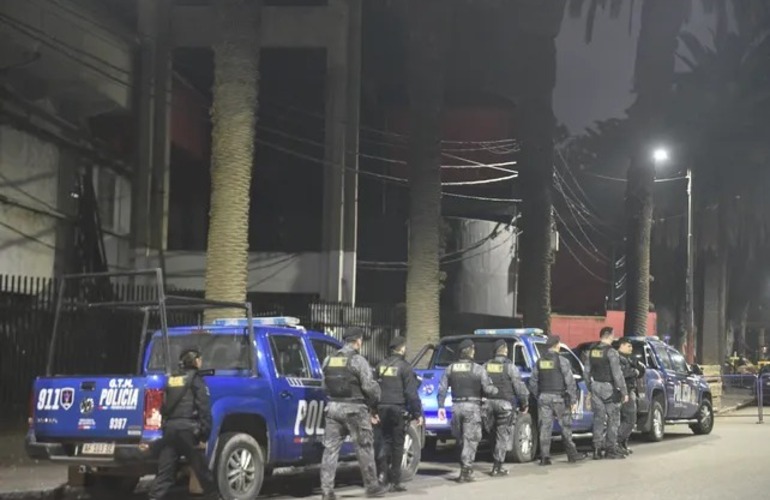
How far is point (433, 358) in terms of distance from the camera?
14703 millimetres

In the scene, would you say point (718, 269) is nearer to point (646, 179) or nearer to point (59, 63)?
point (646, 179)

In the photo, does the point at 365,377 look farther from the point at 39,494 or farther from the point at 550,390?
the point at 550,390

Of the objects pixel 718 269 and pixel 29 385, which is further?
pixel 718 269

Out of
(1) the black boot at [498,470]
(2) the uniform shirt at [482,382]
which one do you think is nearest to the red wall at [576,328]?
(1) the black boot at [498,470]

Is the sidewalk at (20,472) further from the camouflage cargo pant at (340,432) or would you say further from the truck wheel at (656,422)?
the truck wheel at (656,422)

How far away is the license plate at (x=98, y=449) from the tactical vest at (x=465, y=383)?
472 centimetres

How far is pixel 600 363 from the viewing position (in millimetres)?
14680

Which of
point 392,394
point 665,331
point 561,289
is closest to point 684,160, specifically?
point 561,289

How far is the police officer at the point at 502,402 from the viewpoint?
12328mm

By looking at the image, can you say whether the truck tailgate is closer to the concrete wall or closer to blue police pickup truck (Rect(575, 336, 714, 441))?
blue police pickup truck (Rect(575, 336, 714, 441))

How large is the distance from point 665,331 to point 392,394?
43.3 m

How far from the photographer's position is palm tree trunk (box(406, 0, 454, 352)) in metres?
18.7

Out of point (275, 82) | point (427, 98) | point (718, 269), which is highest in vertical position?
point (275, 82)

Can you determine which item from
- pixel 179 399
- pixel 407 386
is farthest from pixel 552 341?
pixel 179 399
